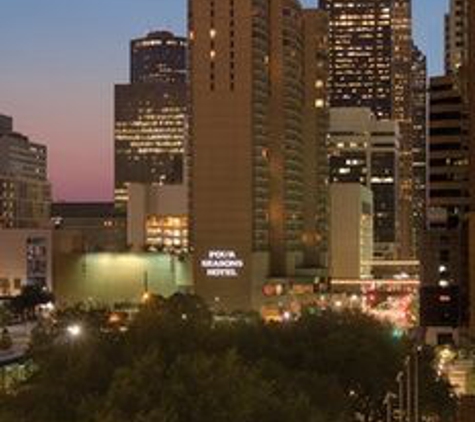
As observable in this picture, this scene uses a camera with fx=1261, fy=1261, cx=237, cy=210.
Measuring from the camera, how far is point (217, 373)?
3656 cm

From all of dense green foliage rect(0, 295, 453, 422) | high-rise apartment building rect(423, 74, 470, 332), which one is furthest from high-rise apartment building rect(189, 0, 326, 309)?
dense green foliage rect(0, 295, 453, 422)

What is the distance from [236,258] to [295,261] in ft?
68.4

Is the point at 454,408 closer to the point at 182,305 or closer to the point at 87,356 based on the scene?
the point at 87,356

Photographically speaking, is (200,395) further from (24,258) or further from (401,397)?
(24,258)

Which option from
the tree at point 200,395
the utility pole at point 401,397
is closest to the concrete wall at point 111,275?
the utility pole at point 401,397

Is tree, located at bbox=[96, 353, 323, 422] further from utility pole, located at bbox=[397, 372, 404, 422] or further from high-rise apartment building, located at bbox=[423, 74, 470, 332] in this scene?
high-rise apartment building, located at bbox=[423, 74, 470, 332]

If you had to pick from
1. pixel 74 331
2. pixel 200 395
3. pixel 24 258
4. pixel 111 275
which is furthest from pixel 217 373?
pixel 24 258


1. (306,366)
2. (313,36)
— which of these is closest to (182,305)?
(306,366)

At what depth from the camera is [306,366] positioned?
57469 millimetres

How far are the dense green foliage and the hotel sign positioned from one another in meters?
88.0

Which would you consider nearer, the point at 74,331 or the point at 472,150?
the point at 74,331

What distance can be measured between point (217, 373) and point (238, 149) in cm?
13170

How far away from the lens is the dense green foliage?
115 ft

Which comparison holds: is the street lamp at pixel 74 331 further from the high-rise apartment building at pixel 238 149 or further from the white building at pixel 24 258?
the white building at pixel 24 258
